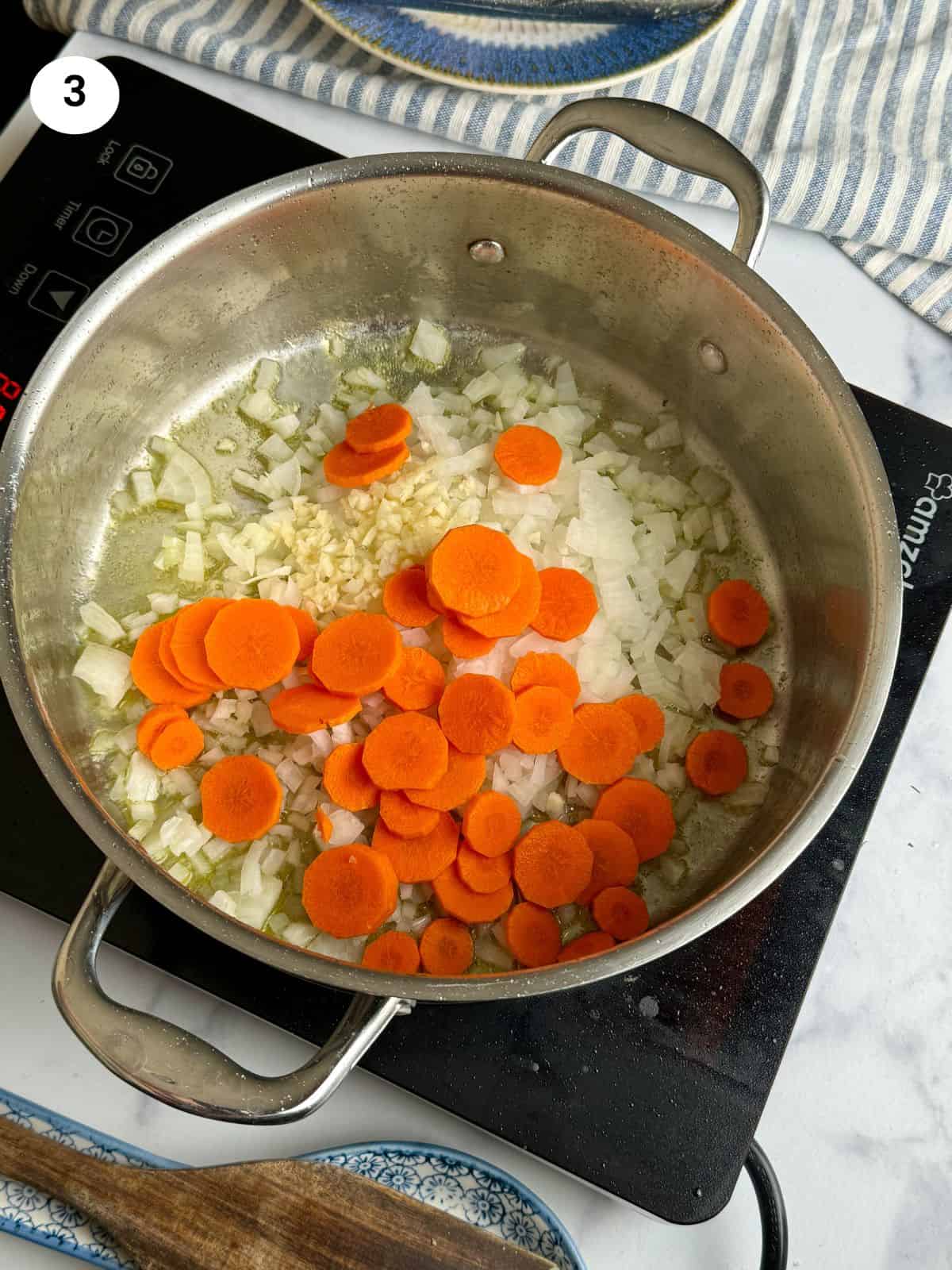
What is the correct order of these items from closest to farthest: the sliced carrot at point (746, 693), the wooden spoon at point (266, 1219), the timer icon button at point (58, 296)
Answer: the wooden spoon at point (266, 1219) < the sliced carrot at point (746, 693) < the timer icon button at point (58, 296)

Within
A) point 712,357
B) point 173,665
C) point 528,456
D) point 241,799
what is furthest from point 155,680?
point 712,357

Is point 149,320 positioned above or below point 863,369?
below

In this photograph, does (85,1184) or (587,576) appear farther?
(587,576)

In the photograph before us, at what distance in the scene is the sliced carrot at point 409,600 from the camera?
1.16 meters

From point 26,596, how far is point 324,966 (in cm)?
49

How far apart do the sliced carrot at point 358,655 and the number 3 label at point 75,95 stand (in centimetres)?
78

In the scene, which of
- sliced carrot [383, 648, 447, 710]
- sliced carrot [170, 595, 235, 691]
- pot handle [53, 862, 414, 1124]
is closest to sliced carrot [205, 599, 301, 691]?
sliced carrot [170, 595, 235, 691]

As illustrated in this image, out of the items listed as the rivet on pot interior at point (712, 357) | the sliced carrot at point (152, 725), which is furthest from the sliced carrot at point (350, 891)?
the rivet on pot interior at point (712, 357)

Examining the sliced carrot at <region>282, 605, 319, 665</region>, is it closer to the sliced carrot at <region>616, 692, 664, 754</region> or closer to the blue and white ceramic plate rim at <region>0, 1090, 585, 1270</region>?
the sliced carrot at <region>616, 692, 664, 754</region>

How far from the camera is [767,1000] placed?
104cm

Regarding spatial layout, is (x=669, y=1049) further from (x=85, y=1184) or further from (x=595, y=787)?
(x=85, y=1184)

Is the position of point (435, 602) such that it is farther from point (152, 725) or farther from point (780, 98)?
point (780, 98)

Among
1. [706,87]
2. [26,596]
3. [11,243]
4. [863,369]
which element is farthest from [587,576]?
[11,243]

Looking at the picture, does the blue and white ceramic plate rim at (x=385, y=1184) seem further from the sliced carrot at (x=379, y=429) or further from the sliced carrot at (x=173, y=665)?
the sliced carrot at (x=379, y=429)
